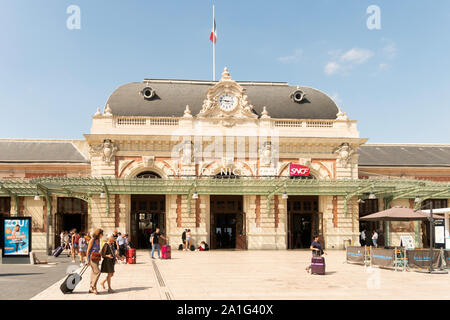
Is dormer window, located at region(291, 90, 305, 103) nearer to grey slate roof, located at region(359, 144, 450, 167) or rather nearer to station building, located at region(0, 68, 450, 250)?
station building, located at region(0, 68, 450, 250)

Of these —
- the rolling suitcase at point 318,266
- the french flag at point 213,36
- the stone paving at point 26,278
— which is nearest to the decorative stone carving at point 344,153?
the french flag at point 213,36

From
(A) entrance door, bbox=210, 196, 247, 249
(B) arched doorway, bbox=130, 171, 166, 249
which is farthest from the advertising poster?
(B) arched doorway, bbox=130, 171, 166, 249

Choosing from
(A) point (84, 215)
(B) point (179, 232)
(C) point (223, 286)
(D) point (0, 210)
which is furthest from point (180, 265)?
(D) point (0, 210)

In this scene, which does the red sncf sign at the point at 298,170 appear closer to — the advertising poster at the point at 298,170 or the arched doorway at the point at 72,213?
the advertising poster at the point at 298,170

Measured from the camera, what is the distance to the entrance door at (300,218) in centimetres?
3319

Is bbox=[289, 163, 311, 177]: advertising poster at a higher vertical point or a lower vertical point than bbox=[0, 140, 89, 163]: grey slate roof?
lower

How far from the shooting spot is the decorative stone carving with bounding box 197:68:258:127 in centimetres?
3272

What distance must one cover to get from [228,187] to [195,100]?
273 inches

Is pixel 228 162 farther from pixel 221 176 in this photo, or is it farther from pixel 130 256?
pixel 130 256

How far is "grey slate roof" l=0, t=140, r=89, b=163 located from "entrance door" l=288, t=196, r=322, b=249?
15.0 metres

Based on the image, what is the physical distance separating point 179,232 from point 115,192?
4650 mm

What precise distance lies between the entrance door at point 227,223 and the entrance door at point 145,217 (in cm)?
327

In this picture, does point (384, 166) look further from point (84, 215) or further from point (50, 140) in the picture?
point (50, 140)

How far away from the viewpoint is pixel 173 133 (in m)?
32.1
